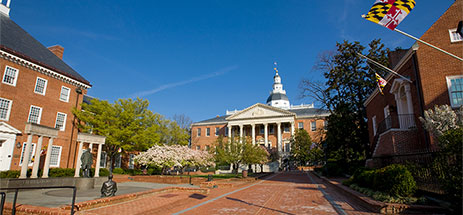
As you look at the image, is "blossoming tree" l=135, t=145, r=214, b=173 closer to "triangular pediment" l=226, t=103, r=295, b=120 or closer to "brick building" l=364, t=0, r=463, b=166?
"brick building" l=364, t=0, r=463, b=166

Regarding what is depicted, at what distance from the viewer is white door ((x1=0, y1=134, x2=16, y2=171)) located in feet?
61.2

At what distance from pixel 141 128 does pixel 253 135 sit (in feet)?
119

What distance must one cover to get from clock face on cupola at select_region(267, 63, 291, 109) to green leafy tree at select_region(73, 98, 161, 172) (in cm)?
6138

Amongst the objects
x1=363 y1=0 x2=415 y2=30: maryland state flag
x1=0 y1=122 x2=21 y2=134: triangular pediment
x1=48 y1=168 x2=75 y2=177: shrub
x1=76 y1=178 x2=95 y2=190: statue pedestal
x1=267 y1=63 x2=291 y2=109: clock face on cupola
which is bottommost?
x1=76 y1=178 x2=95 y2=190: statue pedestal

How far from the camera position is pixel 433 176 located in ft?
27.3

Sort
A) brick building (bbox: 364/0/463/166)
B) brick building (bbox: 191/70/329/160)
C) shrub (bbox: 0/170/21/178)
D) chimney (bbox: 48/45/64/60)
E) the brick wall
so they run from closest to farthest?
brick building (bbox: 364/0/463/166)
shrub (bbox: 0/170/21/178)
the brick wall
chimney (bbox: 48/45/64/60)
brick building (bbox: 191/70/329/160)

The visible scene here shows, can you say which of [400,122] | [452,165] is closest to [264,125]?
[400,122]

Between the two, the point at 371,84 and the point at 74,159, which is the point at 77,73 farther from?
the point at 371,84

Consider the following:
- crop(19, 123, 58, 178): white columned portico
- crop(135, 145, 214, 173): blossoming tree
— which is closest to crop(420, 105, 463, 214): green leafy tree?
crop(19, 123, 58, 178): white columned portico

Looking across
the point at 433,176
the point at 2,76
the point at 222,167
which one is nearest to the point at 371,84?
the point at 433,176

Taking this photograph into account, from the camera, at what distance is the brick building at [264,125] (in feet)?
193

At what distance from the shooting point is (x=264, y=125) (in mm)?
63156

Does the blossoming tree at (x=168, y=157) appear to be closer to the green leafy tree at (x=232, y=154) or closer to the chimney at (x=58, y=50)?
the green leafy tree at (x=232, y=154)

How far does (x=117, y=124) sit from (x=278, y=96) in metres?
67.7
